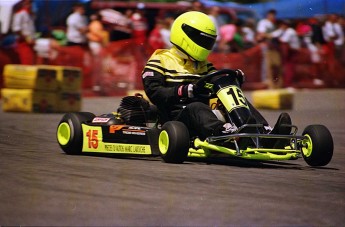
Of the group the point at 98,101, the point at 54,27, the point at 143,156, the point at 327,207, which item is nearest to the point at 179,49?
the point at 143,156

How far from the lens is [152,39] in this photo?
18.8 meters

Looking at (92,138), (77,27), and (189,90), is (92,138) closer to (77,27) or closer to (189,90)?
(189,90)

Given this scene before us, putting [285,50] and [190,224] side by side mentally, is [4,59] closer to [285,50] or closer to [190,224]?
[285,50]

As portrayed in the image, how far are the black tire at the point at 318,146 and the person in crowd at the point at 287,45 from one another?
1262 cm

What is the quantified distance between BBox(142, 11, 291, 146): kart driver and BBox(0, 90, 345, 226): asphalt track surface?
452 mm

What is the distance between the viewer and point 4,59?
17.4 meters

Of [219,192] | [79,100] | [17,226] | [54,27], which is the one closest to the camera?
[17,226]

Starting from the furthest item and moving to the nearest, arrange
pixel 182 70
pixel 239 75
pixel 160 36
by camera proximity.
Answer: pixel 160 36
pixel 182 70
pixel 239 75

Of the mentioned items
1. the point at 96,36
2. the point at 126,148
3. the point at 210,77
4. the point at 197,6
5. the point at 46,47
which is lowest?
the point at 126,148

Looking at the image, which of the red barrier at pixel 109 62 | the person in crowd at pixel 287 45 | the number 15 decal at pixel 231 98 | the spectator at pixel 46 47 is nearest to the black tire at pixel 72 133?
the number 15 decal at pixel 231 98

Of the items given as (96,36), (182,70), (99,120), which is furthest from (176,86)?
(96,36)

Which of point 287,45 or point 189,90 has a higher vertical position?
point 287,45

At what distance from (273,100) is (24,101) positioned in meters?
4.24

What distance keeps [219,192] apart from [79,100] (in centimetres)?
879
